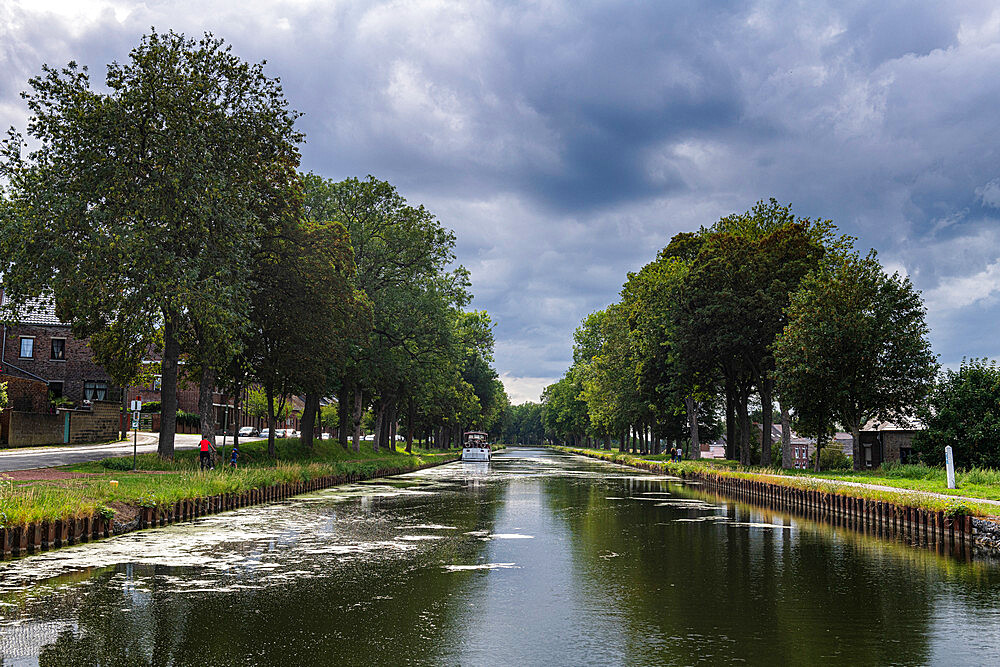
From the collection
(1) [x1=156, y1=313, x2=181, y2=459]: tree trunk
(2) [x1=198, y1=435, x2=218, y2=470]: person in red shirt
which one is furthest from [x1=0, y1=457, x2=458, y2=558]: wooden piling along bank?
(1) [x1=156, y1=313, x2=181, y2=459]: tree trunk

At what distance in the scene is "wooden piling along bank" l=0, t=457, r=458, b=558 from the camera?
14930 mm

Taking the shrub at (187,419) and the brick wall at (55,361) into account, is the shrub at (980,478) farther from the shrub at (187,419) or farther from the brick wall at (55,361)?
the brick wall at (55,361)

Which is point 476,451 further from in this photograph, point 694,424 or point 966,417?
point 966,417

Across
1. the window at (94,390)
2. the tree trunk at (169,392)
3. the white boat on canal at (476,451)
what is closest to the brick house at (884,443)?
the white boat on canal at (476,451)

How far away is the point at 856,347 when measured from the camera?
39094mm

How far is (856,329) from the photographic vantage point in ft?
126

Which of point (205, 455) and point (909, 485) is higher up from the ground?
point (205, 455)

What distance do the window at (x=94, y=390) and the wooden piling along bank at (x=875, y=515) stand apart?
6410cm

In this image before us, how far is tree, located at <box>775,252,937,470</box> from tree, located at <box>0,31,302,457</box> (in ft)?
86.2

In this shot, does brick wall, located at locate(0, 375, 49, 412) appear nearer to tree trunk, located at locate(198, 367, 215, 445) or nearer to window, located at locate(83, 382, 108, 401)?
window, located at locate(83, 382, 108, 401)

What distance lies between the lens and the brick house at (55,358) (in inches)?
2958

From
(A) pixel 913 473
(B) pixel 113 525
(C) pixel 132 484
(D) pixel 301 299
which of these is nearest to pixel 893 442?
(A) pixel 913 473

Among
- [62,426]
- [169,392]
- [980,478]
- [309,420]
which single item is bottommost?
[980,478]

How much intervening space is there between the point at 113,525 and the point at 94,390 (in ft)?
224
